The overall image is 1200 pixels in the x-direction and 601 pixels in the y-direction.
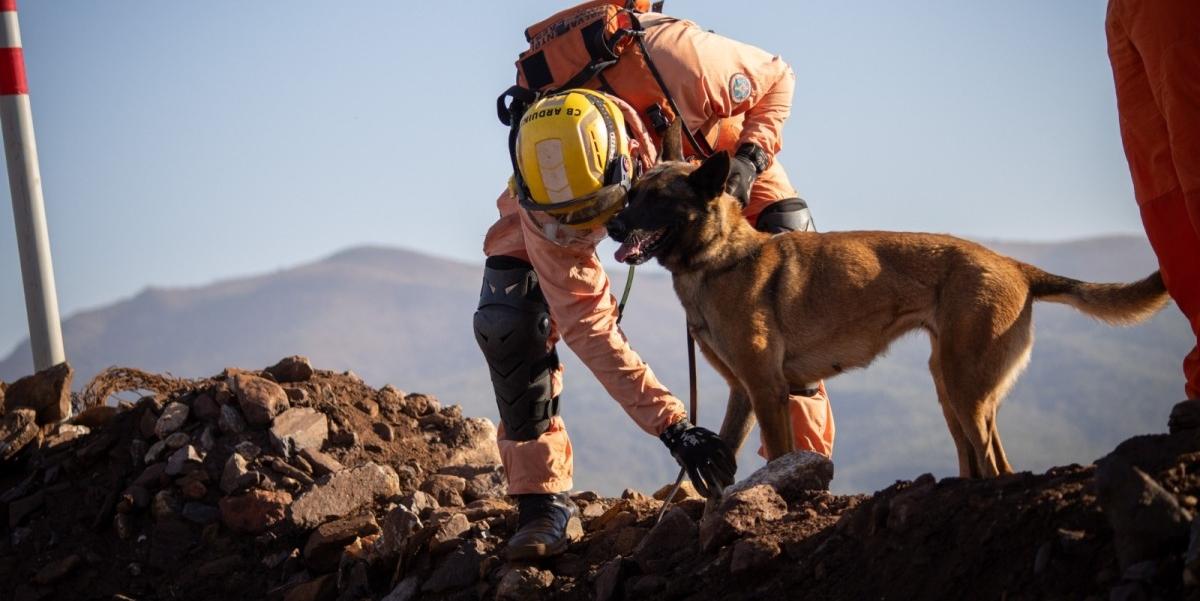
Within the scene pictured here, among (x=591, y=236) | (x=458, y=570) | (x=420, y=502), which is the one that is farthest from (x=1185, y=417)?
(x=420, y=502)

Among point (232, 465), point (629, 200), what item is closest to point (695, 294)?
point (629, 200)

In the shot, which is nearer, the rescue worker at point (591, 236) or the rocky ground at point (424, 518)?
the rocky ground at point (424, 518)

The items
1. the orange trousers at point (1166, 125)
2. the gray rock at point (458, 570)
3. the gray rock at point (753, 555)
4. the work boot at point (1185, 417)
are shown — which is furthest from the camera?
the gray rock at point (458, 570)

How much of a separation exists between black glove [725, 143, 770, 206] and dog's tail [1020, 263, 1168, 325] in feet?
4.05

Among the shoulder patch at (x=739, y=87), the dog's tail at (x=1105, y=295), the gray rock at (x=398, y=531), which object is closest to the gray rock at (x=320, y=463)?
the gray rock at (x=398, y=531)

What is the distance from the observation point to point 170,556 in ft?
22.2

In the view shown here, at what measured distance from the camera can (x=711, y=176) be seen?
17.8 ft

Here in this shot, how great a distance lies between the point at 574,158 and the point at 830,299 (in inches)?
51.9

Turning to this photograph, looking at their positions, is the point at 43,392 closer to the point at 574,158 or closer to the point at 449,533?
the point at 449,533

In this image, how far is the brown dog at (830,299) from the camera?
502 cm

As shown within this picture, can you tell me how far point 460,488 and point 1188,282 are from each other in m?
4.05

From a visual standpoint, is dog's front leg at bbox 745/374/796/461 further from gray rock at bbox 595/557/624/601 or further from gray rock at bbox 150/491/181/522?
gray rock at bbox 150/491/181/522

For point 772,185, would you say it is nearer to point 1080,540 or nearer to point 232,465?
point 1080,540

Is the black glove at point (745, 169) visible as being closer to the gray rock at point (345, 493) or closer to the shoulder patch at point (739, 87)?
the shoulder patch at point (739, 87)
